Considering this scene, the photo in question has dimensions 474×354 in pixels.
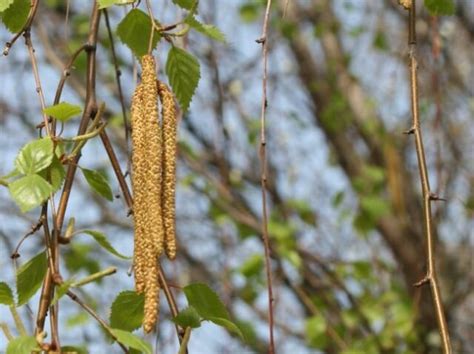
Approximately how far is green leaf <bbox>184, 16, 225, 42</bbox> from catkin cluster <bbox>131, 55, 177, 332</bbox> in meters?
0.16

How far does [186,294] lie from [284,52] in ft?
11.2

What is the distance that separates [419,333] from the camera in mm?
3568

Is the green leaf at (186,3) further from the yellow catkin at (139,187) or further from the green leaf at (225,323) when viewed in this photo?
the green leaf at (225,323)

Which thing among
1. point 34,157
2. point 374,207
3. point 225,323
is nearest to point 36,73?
point 34,157

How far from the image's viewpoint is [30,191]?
1.08 m

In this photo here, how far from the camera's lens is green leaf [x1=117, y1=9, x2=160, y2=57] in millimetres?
1332

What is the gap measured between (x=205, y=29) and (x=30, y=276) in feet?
1.29

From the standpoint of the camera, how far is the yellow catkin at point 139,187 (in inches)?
39.2

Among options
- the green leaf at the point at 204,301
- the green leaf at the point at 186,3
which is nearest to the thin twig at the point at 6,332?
the green leaf at the point at 204,301

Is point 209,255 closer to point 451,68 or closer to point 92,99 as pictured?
point 451,68

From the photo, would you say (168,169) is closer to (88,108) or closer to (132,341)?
(132,341)

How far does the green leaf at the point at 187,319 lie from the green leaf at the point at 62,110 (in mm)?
264

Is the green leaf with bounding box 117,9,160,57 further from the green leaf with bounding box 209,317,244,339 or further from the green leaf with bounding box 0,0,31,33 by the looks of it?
the green leaf with bounding box 209,317,244,339

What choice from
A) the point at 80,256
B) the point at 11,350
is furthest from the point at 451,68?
the point at 11,350
